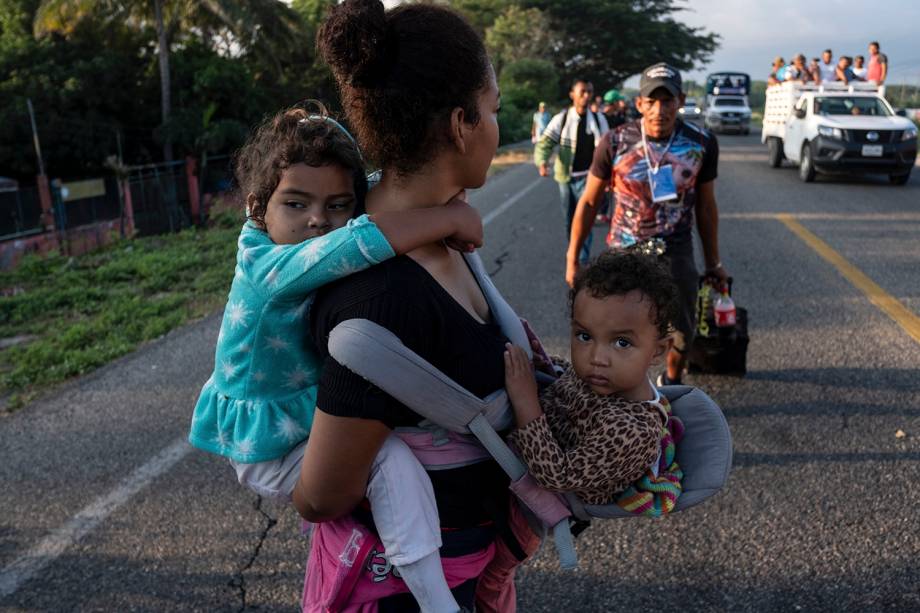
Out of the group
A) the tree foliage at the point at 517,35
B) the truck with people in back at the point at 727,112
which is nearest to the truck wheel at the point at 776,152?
Answer: the truck with people in back at the point at 727,112

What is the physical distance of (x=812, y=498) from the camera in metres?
3.71

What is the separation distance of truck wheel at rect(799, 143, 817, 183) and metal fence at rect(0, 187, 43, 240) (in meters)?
14.9

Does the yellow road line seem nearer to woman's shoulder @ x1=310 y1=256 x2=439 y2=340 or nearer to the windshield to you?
woman's shoulder @ x1=310 y1=256 x2=439 y2=340

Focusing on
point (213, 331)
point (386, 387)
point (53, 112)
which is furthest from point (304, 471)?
point (53, 112)

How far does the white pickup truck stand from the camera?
14.8m

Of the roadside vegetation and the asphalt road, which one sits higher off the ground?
the asphalt road

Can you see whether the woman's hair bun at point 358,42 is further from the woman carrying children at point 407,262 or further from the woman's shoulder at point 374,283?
the woman's shoulder at point 374,283

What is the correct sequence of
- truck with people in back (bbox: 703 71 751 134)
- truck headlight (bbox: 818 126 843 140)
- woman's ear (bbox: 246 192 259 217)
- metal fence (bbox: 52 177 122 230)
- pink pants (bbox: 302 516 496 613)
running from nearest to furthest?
1. pink pants (bbox: 302 516 496 613)
2. woman's ear (bbox: 246 192 259 217)
3. truck headlight (bbox: 818 126 843 140)
4. metal fence (bbox: 52 177 122 230)
5. truck with people in back (bbox: 703 71 751 134)

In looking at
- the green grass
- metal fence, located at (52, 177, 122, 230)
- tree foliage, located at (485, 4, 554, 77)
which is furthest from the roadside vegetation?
tree foliage, located at (485, 4, 554, 77)

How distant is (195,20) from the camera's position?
31.7m

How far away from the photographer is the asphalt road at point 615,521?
3.10 meters

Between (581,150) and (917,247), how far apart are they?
3.91 m

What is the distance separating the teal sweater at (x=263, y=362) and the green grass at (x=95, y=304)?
4121mm

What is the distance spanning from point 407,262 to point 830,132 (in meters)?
15.6
